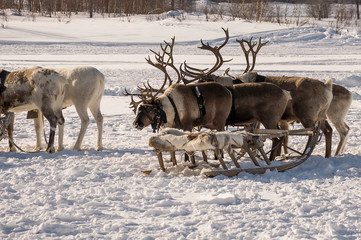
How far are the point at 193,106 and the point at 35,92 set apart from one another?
2.73m

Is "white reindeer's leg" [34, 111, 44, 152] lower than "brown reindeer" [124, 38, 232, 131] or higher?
lower

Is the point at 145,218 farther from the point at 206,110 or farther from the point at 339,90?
the point at 339,90

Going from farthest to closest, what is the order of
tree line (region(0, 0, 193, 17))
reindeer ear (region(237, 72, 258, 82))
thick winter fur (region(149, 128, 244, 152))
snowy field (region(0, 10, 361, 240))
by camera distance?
tree line (region(0, 0, 193, 17)), reindeer ear (region(237, 72, 258, 82)), thick winter fur (region(149, 128, 244, 152)), snowy field (region(0, 10, 361, 240))

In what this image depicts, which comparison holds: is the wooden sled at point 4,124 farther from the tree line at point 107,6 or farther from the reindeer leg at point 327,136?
the tree line at point 107,6

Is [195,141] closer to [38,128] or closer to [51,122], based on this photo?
[51,122]

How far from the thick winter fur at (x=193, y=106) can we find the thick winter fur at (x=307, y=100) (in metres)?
1.20

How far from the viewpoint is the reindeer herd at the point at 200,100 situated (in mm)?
8258

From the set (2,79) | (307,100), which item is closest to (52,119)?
(2,79)

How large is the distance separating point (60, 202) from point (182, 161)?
2.73 meters

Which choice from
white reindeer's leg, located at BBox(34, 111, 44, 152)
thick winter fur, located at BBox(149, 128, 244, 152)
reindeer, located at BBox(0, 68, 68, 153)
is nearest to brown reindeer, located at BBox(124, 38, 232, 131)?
thick winter fur, located at BBox(149, 128, 244, 152)

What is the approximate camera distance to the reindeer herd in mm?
8258

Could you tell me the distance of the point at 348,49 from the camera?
27125 millimetres

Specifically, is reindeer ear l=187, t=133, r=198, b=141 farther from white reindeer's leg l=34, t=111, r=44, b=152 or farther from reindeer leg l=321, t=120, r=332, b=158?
white reindeer's leg l=34, t=111, r=44, b=152

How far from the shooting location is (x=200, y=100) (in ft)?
27.3
